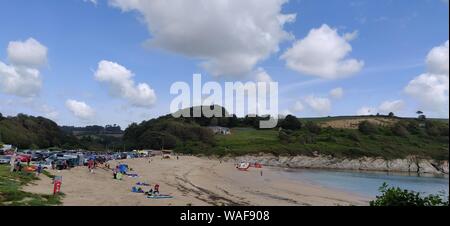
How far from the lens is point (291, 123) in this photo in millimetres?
173375

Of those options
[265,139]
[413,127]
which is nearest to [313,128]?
[265,139]

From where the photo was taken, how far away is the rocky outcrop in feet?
397

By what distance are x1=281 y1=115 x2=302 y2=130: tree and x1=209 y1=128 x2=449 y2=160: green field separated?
854 cm

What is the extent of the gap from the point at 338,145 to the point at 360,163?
13.5 m

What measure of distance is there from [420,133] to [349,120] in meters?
39.2

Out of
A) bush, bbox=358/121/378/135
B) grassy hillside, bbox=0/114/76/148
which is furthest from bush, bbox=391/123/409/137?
grassy hillside, bbox=0/114/76/148

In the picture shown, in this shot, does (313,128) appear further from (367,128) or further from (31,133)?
(31,133)

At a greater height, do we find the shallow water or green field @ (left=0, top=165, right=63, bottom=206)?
green field @ (left=0, top=165, right=63, bottom=206)

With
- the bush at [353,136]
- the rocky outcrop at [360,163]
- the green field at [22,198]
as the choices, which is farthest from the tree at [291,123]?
the green field at [22,198]

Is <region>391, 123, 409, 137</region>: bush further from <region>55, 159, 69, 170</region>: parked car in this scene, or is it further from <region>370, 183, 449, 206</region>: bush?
<region>370, 183, 449, 206</region>: bush
